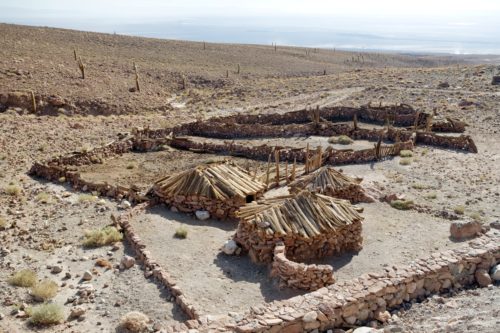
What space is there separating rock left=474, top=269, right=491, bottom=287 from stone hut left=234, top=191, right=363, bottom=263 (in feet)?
9.33

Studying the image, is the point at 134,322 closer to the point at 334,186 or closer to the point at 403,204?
the point at 334,186

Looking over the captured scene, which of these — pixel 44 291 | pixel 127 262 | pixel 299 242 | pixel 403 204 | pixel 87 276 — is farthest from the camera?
pixel 403 204

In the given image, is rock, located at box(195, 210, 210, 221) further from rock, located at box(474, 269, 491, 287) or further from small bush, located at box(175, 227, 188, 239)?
rock, located at box(474, 269, 491, 287)

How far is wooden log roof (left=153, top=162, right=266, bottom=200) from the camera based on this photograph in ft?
47.9

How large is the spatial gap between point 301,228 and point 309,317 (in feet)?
11.5

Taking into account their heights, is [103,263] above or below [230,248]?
below

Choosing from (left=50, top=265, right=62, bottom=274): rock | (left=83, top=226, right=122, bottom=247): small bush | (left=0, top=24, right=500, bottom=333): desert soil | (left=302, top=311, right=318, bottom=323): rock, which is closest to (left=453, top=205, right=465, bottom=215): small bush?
(left=0, top=24, right=500, bottom=333): desert soil

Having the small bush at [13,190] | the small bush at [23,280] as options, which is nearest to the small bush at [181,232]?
the small bush at [23,280]

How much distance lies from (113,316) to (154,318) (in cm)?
79

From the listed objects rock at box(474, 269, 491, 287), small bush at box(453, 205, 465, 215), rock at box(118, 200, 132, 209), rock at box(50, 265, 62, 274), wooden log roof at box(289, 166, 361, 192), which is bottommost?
rock at box(50, 265, 62, 274)

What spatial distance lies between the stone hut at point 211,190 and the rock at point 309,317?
6.26 m

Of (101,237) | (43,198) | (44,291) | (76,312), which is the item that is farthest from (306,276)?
(43,198)

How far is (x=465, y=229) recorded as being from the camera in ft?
41.9

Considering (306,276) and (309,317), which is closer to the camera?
(309,317)
